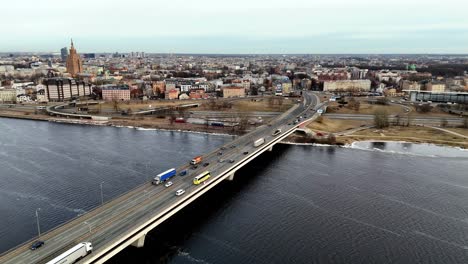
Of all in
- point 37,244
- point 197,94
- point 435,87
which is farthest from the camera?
point 435,87

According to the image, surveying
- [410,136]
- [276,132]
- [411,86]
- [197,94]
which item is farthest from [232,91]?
[411,86]

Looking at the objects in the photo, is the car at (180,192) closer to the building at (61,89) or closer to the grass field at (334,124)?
the grass field at (334,124)

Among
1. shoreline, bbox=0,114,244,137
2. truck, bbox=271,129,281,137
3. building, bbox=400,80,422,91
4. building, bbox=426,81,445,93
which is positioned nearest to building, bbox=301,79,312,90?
building, bbox=400,80,422,91

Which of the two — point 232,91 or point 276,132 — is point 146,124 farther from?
point 232,91

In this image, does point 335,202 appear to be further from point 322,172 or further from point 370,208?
point 322,172

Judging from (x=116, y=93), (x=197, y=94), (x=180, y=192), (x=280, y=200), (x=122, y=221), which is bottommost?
(x=280, y=200)
